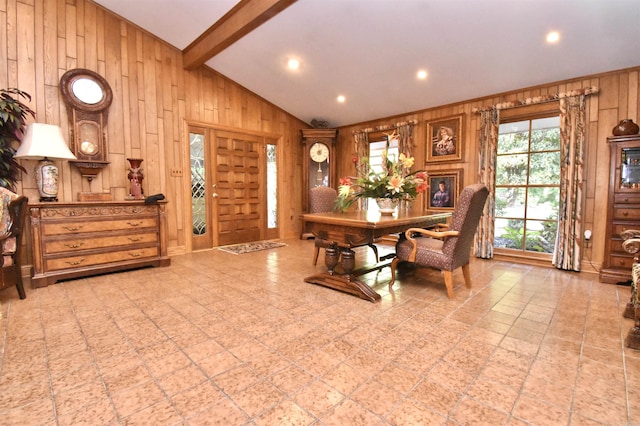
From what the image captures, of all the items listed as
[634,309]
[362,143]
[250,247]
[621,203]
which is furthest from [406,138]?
[634,309]

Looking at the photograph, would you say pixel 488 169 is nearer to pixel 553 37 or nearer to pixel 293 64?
pixel 553 37

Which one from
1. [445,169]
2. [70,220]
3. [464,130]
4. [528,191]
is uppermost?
[464,130]

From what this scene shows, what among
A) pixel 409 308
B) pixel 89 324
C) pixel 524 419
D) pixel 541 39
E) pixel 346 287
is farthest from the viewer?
pixel 541 39

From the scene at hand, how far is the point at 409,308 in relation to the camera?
2535 millimetres

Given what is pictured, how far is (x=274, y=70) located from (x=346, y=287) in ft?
11.6

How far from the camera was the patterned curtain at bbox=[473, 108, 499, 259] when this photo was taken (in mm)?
4250

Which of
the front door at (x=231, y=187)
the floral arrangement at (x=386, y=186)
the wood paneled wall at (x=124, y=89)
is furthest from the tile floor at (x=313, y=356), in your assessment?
the front door at (x=231, y=187)

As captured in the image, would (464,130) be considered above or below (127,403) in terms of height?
above

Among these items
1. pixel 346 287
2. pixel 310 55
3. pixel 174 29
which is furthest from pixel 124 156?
pixel 346 287

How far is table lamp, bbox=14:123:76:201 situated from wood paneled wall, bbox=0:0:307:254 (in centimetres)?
44

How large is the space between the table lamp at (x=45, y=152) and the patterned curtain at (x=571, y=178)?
5.57 metres

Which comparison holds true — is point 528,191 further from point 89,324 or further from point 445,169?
point 89,324

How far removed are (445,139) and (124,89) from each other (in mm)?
4602

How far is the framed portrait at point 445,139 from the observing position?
15.2ft
